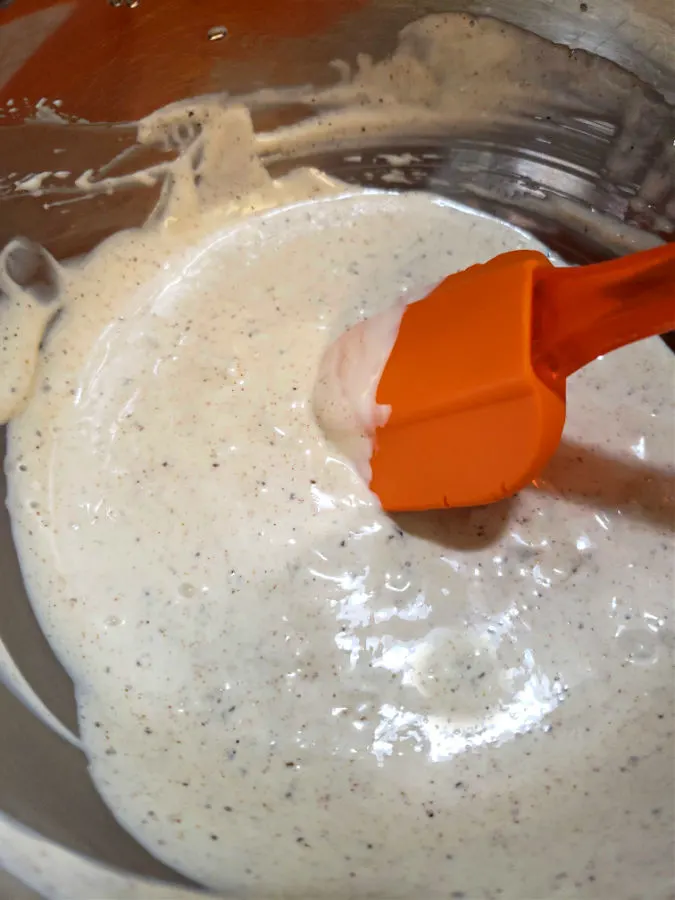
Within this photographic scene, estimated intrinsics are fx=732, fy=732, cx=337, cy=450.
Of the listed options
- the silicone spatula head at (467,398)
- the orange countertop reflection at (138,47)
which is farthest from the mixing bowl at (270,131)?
the silicone spatula head at (467,398)

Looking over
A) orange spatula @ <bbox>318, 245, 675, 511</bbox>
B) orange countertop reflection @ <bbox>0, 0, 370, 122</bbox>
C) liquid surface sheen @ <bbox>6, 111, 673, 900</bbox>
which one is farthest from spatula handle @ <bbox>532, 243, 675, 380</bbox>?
orange countertop reflection @ <bbox>0, 0, 370, 122</bbox>

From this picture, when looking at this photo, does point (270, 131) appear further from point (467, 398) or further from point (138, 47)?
point (467, 398)

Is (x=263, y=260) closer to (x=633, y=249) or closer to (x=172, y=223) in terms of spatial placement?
(x=172, y=223)

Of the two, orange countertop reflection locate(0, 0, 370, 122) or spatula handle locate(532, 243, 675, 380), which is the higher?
orange countertop reflection locate(0, 0, 370, 122)

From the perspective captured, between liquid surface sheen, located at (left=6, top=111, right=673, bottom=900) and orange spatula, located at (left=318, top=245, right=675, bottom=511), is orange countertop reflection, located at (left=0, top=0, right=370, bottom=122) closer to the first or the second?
Answer: liquid surface sheen, located at (left=6, top=111, right=673, bottom=900)

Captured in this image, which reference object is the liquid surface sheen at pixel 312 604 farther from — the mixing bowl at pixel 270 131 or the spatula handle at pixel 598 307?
the spatula handle at pixel 598 307

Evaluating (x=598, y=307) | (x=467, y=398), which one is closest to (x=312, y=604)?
(x=467, y=398)
